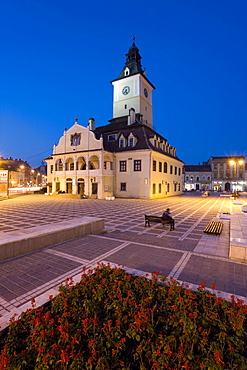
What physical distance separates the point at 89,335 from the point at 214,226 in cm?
1031

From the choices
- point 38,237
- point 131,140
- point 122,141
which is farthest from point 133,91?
point 38,237

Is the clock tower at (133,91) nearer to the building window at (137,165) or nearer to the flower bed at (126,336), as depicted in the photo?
the building window at (137,165)

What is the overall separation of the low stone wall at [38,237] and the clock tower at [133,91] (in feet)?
132

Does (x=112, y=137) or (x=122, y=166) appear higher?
(x=112, y=137)

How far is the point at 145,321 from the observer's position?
308 centimetres

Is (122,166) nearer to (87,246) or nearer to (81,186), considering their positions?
(81,186)

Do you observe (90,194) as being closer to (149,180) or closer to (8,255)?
(149,180)

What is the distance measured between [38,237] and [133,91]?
46.8 metres

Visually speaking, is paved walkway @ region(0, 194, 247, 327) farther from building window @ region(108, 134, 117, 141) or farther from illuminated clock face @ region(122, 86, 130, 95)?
illuminated clock face @ region(122, 86, 130, 95)

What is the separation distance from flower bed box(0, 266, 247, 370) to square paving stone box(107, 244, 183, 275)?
2129 millimetres

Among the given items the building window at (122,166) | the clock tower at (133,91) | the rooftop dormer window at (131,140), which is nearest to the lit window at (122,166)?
the building window at (122,166)

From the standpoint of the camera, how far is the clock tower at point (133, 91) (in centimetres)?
4594

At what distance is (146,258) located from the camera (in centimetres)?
700

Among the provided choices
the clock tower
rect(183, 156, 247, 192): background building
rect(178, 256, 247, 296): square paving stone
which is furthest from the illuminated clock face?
rect(178, 256, 247, 296): square paving stone
